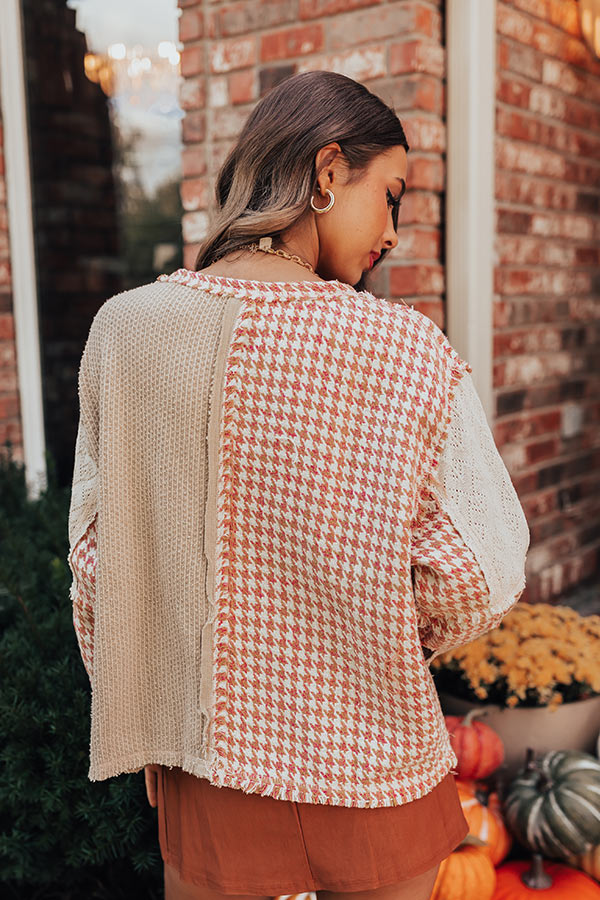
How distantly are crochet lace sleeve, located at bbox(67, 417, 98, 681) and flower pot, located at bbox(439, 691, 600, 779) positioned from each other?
1.30 m

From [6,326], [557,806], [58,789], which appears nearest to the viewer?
[58,789]

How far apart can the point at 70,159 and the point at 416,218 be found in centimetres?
188

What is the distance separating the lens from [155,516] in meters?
1.28

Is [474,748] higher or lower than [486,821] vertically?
higher

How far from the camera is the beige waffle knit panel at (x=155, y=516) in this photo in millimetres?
1187

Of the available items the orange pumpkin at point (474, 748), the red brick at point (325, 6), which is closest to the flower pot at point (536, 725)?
the orange pumpkin at point (474, 748)

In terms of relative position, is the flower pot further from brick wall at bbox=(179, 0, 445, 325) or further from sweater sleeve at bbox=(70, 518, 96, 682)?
sweater sleeve at bbox=(70, 518, 96, 682)

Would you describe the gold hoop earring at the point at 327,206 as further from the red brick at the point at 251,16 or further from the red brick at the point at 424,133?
the red brick at the point at 251,16

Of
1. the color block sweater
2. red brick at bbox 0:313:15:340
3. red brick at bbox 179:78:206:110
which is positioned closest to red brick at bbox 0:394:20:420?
red brick at bbox 0:313:15:340

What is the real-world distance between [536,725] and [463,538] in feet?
4.54

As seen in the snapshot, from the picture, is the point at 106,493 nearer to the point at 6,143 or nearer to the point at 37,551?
the point at 37,551

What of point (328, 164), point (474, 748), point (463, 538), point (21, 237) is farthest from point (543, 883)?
point (21, 237)

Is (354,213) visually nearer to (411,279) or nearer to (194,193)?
(411,279)

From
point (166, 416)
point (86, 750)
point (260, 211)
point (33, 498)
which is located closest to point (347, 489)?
point (166, 416)
